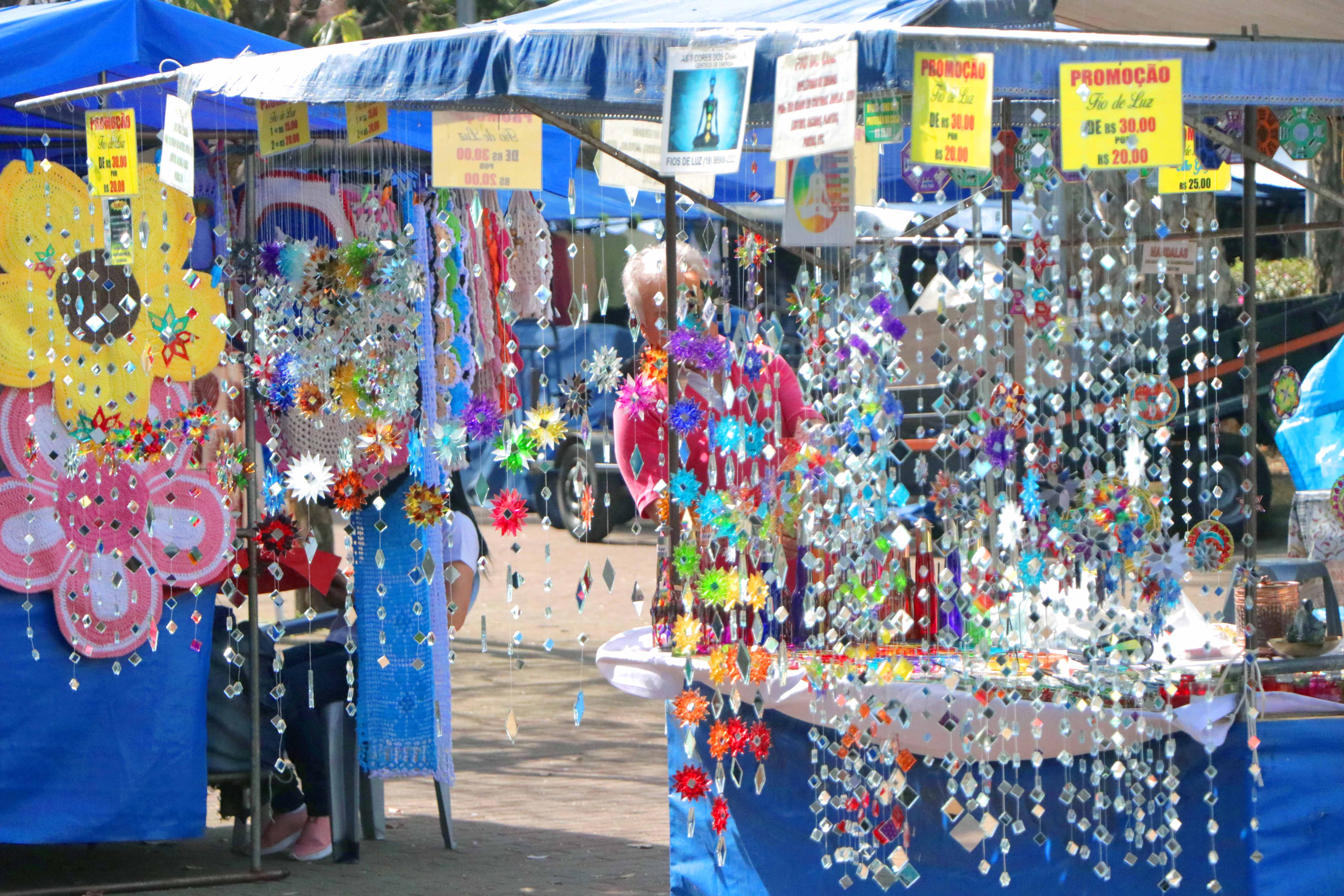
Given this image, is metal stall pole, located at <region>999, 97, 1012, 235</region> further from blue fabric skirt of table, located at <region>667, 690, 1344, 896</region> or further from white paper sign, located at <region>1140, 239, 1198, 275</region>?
blue fabric skirt of table, located at <region>667, 690, 1344, 896</region>

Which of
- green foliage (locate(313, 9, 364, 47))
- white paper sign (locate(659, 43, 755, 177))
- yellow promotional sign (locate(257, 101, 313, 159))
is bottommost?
white paper sign (locate(659, 43, 755, 177))

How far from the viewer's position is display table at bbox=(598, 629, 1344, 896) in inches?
128

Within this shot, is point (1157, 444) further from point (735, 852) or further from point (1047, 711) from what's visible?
point (735, 852)

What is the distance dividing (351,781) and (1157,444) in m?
2.48

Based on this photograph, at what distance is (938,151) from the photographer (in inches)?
107

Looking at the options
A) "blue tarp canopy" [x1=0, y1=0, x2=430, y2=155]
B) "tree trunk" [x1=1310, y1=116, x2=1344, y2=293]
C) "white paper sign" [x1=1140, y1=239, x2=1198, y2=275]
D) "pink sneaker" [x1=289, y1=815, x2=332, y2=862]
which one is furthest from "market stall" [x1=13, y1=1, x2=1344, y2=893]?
"tree trunk" [x1=1310, y1=116, x2=1344, y2=293]

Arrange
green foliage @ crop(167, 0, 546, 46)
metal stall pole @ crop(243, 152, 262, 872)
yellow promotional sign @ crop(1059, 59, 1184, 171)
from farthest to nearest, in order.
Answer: green foliage @ crop(167, 0, 546, 46) < metal stall pole @ crop(243, 152, 262, 872) < yellow promotional sign @ crop(1059, 59, 1184, 171)

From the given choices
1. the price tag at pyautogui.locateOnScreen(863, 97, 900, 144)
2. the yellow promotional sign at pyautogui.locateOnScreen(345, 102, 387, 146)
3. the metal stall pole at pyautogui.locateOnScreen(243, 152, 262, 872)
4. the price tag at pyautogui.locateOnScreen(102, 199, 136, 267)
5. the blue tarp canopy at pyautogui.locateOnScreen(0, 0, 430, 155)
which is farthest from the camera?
the metal stall pole at pyautogui.locateOnScreen(243, 152, 262, 872)

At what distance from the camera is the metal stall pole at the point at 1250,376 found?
311cm

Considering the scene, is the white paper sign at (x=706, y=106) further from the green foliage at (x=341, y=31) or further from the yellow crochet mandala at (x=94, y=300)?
the green foliage at (x=341, y=31)

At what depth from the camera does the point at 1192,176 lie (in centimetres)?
432

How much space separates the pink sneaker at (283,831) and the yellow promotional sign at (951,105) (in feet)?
9.21

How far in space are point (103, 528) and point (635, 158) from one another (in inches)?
65.2

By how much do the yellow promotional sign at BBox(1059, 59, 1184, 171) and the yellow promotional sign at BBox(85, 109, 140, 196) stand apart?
6.95 feet
